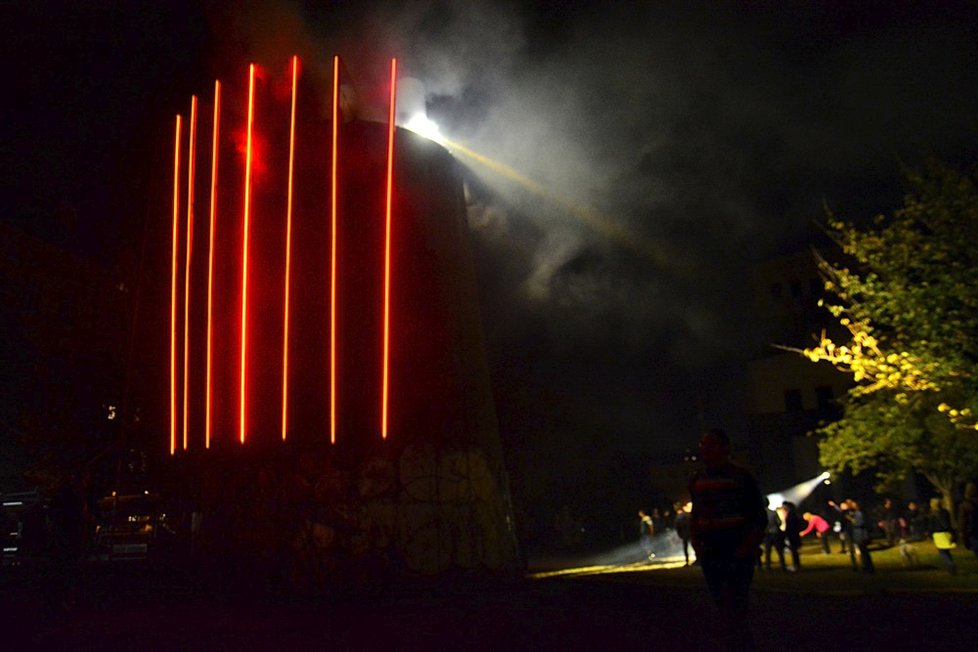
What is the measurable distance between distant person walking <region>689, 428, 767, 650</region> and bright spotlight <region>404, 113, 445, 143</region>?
12.0m

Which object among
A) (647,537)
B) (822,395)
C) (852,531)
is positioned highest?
(822,395)

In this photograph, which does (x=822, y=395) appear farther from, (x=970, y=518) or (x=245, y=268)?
(x=245, y=268)

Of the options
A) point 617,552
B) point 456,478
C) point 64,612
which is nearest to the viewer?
point 64,612

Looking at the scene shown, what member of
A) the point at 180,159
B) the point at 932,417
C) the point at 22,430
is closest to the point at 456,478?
the point at 180,159

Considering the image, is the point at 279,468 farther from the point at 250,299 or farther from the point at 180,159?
the point at 180,159

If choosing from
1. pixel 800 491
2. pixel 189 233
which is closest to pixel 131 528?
pixel 189 233

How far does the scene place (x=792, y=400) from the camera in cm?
4978

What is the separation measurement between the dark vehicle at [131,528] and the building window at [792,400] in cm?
4042

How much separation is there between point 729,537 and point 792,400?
4811 cm

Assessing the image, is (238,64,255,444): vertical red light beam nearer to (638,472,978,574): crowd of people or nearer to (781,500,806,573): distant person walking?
(638,472,978,574): crowd of people

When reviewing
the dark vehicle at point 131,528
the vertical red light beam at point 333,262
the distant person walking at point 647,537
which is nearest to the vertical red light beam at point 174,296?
the vertical red light beam at point 333,262

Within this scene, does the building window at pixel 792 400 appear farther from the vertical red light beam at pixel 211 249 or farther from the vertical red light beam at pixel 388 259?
the vertical red light beam at pixel 211 249

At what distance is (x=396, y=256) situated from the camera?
14148 mm

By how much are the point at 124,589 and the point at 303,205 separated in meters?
7.46
